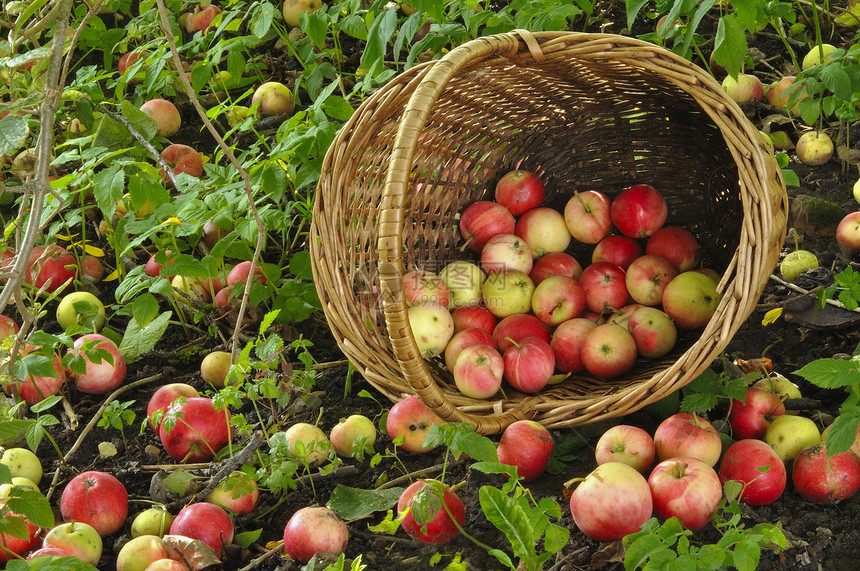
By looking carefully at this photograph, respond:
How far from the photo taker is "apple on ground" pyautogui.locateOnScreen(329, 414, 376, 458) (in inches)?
78.4

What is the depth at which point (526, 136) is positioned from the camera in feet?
8.19

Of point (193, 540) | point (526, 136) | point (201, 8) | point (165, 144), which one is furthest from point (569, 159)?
point (201, 8)

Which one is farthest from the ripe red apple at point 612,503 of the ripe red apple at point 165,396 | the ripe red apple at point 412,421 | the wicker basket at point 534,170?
the ripe red apple at point 165,396

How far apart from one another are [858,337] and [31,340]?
229 centimetres

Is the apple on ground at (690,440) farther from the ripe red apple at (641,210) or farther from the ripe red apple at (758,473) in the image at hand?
the ripe red apple at (641,210)

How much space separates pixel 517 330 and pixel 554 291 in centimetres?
19

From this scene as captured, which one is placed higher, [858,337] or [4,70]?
[4,70]

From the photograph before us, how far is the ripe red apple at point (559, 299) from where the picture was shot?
7.55 ft

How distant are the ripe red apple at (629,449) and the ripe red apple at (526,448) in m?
0.13

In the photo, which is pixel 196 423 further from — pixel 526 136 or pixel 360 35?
pixel 360 35

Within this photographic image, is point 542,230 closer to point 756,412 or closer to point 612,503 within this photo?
point 756,412

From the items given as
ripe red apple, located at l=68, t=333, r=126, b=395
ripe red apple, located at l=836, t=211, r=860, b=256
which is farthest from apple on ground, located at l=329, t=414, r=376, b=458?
ripe red apple, located at l=836, t=211, r=860, b=256

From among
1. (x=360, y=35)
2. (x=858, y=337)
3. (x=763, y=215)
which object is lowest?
(x=858, y=337)

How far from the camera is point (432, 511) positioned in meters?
1.55
